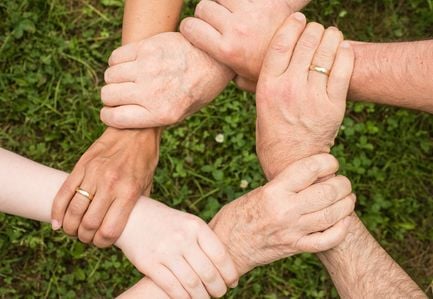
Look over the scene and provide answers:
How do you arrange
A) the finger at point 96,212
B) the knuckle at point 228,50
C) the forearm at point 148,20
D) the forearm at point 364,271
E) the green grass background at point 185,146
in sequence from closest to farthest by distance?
the forearm at point 364,271 < the finger at point 96,212 < the knuckle at point 228,50 < the forearm at point 148,20 < the green grass background at point 185,146

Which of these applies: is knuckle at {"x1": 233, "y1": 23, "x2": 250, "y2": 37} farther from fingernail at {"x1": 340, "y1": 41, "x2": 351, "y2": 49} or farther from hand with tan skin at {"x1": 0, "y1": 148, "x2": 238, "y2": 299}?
hand with tan skin at {"x1": 0, "y1": 148, "x2": 238, "y2": 299}

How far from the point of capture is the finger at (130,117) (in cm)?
253


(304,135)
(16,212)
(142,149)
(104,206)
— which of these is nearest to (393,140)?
(304,135)

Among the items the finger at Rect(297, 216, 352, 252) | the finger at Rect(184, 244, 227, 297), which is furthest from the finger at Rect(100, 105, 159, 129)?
the finger at Rect(297, 216, 352, 252)

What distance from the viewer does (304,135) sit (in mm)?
2428

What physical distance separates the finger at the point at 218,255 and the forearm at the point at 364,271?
392 mm

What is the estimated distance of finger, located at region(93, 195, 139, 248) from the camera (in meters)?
2.40

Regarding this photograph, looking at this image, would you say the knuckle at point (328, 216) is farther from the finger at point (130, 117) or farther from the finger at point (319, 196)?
the finger at point (130, 117)

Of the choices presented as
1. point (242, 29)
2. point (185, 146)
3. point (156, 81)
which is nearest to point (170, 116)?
point (156, 81)

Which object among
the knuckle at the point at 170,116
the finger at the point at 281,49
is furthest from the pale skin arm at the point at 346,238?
the knuckle at the point at 170,116

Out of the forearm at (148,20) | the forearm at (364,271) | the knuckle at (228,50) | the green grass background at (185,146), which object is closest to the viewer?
the forearm at (364,271)

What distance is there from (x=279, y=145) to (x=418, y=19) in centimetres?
170

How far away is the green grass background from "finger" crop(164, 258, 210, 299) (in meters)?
0.97

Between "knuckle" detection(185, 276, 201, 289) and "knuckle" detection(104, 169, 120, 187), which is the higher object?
"knuckle" detection(104, 169, 120, 187)
